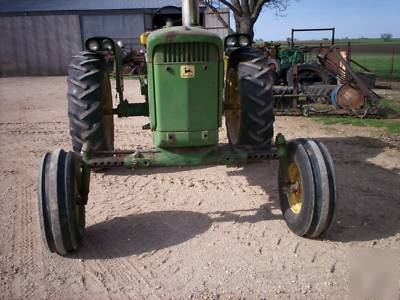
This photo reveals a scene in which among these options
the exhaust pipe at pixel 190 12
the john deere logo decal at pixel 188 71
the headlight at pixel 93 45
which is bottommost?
the john deere logo decal at pixel 188 71

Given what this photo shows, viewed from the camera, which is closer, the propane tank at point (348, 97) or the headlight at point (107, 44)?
the headlight at point (107, 44)

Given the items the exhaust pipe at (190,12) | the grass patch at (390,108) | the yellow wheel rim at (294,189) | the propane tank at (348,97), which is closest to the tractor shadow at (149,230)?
the yellow wheel rim at (294,189)

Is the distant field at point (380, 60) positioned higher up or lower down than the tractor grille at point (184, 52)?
lower down

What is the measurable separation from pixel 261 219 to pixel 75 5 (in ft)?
74.8

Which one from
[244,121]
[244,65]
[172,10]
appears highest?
[172,10]

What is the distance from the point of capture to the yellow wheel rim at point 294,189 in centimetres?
388

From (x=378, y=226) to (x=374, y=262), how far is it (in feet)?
2.32

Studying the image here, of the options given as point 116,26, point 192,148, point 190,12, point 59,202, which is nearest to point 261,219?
point 192,148

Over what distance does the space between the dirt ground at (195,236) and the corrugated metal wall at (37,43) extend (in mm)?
17099

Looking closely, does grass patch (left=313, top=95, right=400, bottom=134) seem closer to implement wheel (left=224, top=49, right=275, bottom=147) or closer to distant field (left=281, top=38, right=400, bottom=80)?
implement wheel (left=224, top=49, right=275, bottom=147)

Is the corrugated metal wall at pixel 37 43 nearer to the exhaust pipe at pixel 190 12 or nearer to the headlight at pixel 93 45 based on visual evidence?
the headlight at pixel 93 45

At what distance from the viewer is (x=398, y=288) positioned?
307 centimetres

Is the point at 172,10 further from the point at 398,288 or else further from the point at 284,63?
the point at 284,63

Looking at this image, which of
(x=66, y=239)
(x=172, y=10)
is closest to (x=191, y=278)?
(x=66, y=239)
